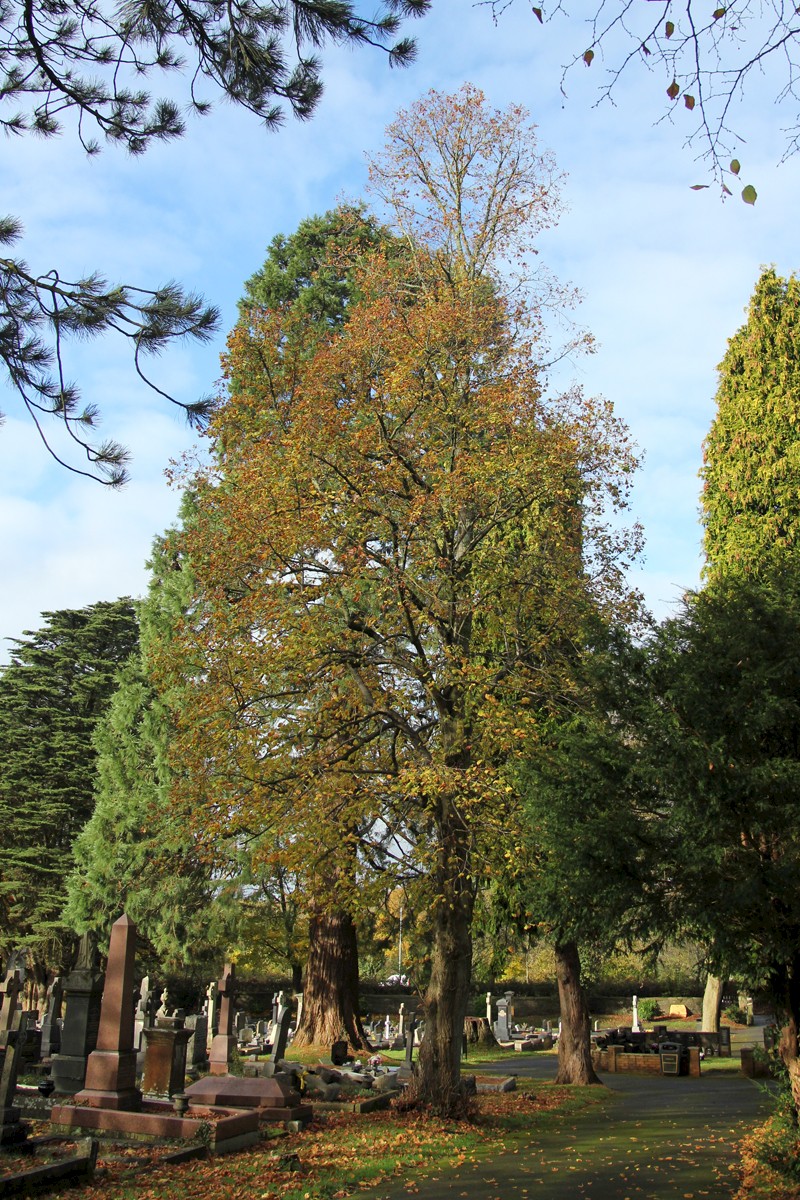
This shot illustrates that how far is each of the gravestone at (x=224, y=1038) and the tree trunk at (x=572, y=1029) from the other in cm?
674

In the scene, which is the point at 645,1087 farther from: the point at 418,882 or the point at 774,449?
the point at 774,449

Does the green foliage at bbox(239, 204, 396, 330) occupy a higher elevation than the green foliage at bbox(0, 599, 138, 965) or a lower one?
higher

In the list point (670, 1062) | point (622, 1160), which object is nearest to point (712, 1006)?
point (670, 1062)

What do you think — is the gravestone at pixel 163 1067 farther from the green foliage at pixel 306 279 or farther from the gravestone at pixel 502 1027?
the gravestone at pixel 502 1027

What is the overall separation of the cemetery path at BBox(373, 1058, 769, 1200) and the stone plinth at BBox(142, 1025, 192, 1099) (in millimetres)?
4961

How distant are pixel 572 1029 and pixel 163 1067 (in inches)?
395

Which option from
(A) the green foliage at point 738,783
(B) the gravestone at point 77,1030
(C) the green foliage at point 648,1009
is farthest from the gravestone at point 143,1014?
(C) the green foliage at point 648,1009

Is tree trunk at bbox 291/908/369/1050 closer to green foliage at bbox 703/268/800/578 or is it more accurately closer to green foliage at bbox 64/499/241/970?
green foliage at bbox 64/499/241/970

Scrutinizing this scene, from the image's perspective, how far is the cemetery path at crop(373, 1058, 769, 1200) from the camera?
947cm

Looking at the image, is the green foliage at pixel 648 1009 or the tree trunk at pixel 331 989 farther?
the green foliage at pixel 648 1009

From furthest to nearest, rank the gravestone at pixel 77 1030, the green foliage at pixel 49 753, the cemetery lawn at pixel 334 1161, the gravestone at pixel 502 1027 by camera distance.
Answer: the green foliage at pixel 49 753
the gravestone at pixel 502 1027
the gravestone at pixel 77 1030
the cemetery lawn at pixel 334 1161

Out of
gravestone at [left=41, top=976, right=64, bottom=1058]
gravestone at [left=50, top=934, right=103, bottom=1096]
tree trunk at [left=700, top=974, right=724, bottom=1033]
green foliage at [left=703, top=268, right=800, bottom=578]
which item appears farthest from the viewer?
tree trunk at [left=700, top=974, right=724, bottom=1033]

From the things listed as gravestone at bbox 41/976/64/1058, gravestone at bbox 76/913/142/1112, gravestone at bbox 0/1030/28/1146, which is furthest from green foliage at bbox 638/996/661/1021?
gravestone at bbox 0/1030/28/1146

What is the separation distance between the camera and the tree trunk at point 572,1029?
2055cm
